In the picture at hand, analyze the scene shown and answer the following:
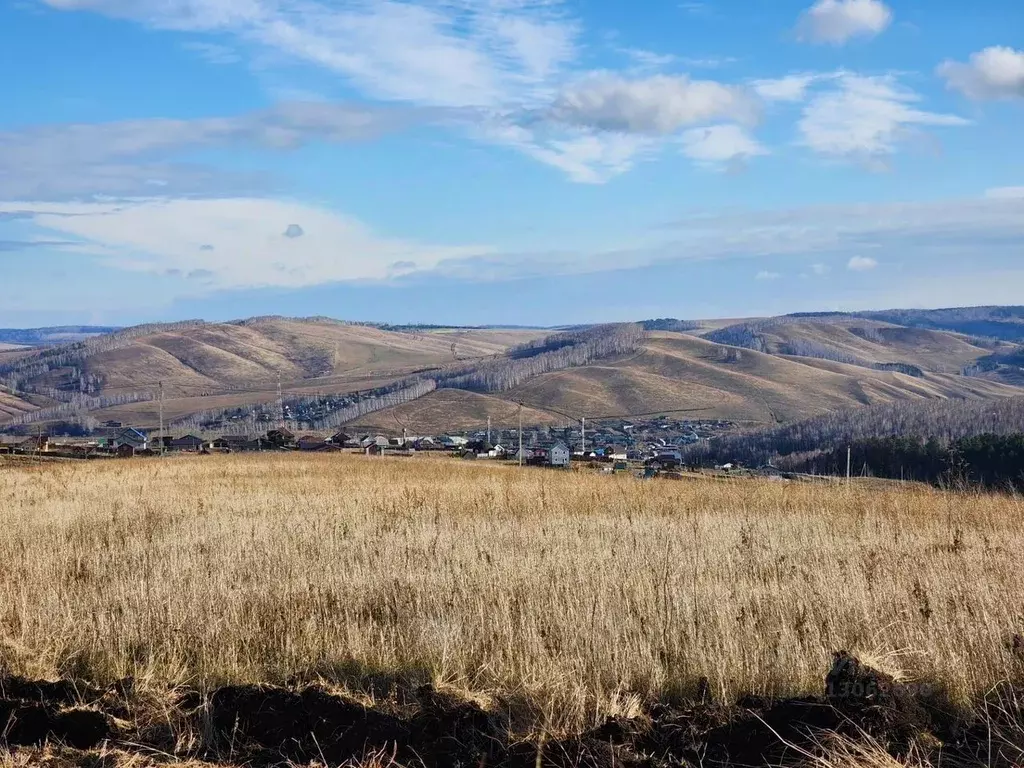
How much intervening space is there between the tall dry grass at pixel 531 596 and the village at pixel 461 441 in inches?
1409

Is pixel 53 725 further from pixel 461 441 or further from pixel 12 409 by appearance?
pixel 12 409

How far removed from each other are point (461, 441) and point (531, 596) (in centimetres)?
7728

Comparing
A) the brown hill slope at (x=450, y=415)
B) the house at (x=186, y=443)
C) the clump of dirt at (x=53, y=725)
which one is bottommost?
the brown hill slope at (x=450, y=415)

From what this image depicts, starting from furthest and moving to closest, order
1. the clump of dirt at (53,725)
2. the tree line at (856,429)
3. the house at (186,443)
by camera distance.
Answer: the tree line at (856,429) → the house at (186,443) → the clump of dirt at (53,725)

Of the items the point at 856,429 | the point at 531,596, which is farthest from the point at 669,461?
the point at 856,429

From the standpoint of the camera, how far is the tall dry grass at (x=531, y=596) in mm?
6945

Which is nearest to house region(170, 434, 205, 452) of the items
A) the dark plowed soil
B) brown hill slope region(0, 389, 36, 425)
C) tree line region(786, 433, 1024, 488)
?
tree line region(786, 433, 1024, 488)

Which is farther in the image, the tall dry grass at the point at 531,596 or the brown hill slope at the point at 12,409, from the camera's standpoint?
the brown hill slope at the point at 12,409

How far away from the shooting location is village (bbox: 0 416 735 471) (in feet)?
208

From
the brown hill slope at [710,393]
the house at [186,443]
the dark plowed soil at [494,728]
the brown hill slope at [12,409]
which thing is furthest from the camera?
the brown hill slope at [12,409]

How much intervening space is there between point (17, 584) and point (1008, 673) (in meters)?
8.89

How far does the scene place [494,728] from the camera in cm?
605

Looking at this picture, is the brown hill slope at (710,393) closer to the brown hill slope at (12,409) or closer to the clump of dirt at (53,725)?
the brown hill slope at (12,409)

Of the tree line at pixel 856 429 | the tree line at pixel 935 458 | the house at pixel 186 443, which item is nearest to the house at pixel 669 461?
the tree line at pixel 935 458
